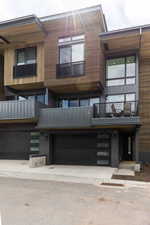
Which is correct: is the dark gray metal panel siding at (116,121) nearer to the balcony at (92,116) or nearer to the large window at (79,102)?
the balcony at (92,116)

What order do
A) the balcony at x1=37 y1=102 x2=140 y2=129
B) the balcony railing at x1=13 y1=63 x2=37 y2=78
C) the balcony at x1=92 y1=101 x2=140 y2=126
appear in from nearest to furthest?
1. the balcony at x1=92 y1=101 x2=140 y2=126
2. the balcony at x1=37 y1=102 x2=140 y2=129
3. the balcony railing at x1=13 y1=63 x2=37 y2=78

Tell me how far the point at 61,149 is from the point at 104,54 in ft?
25.0

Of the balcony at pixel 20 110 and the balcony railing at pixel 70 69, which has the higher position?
the balcony railing at pixel 70 69

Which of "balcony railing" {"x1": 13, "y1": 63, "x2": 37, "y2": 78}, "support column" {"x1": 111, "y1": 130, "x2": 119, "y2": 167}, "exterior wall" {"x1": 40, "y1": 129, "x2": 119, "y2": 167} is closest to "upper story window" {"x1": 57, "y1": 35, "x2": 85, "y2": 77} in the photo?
"balcony railing" {"x1": 13, "y1": 63, "x2": 37, "y2": 78}

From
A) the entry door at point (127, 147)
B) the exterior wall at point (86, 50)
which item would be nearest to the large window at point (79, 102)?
the exterior wall at point (86, 50)

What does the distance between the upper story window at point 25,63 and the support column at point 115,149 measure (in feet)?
23.3

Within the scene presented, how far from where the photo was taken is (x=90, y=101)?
42.9 ft

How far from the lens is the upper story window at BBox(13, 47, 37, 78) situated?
13.0 m

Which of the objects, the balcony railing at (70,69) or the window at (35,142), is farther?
the window at (35,142)

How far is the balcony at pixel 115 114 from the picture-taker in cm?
958

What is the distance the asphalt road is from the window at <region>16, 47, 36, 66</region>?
932 centimetres

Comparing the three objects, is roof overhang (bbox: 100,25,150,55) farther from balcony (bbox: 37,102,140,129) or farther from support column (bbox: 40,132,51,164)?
support column (bbox: 40,132,51,164)

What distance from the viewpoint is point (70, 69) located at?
11.9 metres

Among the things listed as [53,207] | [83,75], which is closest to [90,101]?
[83,75]
